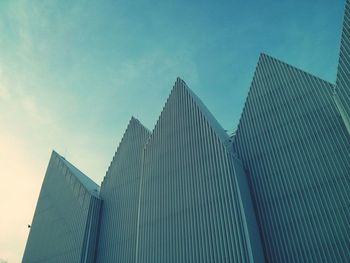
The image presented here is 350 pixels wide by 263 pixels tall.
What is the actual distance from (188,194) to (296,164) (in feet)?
27.2

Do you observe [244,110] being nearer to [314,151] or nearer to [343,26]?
[314,151]

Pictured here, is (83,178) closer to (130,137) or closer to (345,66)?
(130,137)

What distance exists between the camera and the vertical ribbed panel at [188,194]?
20547mm

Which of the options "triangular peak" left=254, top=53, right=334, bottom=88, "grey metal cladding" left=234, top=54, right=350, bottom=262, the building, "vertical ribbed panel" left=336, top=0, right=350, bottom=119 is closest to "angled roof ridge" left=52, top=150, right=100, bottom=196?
the building

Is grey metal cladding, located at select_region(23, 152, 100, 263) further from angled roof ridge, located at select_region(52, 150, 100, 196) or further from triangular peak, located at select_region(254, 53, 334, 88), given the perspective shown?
triangular peak, located at select_region(254, 53, 334, 88)

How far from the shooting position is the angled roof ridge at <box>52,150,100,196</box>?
3572 cm

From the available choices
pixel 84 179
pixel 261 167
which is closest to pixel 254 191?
pixel 261 167

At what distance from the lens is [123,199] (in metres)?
32.2

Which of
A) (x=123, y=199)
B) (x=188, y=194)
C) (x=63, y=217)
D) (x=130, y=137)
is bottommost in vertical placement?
(x=188, y=194)

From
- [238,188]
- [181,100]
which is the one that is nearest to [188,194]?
[238,188]

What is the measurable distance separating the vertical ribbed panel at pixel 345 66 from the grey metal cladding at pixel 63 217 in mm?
25982

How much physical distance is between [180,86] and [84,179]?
17203 millimetres

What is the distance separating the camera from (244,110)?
2819cm

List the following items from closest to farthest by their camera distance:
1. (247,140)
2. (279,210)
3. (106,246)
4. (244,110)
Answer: (279,210), (247,140), (244,110), (106,246)
